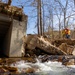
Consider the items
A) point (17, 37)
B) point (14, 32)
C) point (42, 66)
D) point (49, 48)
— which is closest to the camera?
point (42, 66)

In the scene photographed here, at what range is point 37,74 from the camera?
8.06 metres

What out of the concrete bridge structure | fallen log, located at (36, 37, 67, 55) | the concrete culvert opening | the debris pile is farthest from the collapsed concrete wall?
fallen log, located at (36, 37, 67, 55)

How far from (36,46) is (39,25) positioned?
6.85 metres

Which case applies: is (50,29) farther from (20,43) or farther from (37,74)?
(37,74)

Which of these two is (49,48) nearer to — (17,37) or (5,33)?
(17,37)

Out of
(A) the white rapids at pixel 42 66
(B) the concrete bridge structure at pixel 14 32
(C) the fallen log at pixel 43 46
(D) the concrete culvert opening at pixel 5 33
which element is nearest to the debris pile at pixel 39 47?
(C) the fallen log at pixel 43 46

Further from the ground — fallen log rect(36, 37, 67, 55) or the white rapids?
fallen log rect(36, 37, 67, 55)

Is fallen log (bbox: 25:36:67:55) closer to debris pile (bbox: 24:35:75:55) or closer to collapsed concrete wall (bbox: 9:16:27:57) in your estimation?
debris pile (bbox: 24:35:75:55)

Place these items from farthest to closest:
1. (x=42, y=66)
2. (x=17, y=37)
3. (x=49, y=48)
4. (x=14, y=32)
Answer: (x=49, y=48) < (x=17, y=37) < (x=14, y=32) < (x=42, y=66)

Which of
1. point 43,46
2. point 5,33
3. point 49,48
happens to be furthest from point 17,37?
point 49,48

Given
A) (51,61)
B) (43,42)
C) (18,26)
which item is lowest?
(51,61)

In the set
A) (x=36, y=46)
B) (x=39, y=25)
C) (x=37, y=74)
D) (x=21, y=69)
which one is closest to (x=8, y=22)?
(x=36, y=46)

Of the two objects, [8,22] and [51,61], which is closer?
[51,61]

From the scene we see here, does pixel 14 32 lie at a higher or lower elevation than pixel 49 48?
higher
